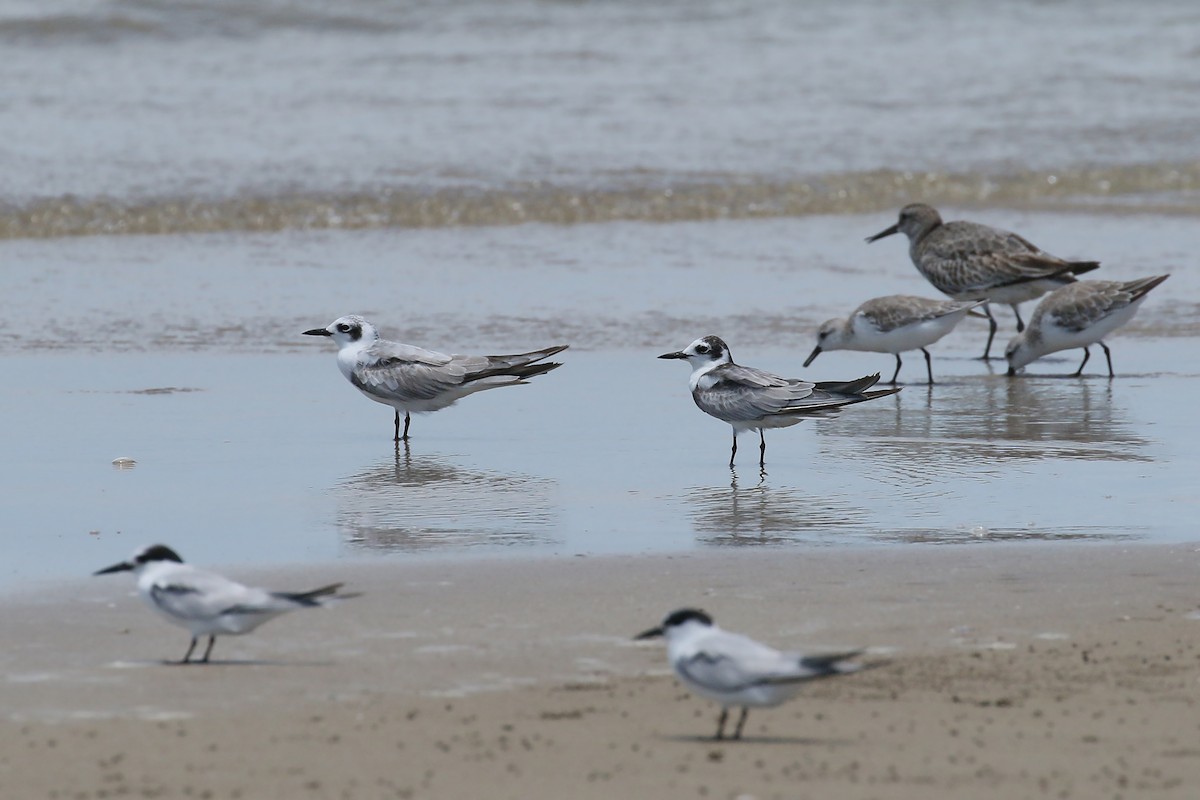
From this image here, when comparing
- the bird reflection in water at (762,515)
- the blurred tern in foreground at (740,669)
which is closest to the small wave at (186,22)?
the bird reflection in water at (762,515)

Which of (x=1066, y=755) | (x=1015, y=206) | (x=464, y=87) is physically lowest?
(x=1066, y=755)

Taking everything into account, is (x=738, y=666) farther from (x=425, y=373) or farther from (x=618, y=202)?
(x=618, y=202)

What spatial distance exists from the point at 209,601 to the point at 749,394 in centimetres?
410

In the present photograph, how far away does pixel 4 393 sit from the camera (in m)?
10.1

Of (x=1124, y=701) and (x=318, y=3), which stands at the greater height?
(x=318, y=3)

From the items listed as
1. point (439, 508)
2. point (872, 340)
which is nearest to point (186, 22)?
point (872, 340)

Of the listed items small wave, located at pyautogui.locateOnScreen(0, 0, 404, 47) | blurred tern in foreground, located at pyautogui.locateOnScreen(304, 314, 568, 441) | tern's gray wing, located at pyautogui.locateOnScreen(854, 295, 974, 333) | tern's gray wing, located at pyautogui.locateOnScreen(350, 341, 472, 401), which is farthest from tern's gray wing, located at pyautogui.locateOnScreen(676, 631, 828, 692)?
small wave, located at pyautogui.locateOnScreen(0, 0, 404, 47)

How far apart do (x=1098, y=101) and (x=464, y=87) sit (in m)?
8.24

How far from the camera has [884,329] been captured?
1112cm

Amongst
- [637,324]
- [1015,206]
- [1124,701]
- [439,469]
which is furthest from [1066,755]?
[1015,206]

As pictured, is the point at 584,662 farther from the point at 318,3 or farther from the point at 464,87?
the point at 318,3

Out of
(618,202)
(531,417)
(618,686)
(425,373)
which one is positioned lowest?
(618,686)

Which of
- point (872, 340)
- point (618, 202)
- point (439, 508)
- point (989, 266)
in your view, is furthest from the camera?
point (618, 202)

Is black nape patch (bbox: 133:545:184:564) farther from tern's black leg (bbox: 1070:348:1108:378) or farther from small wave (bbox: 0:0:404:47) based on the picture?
small wave (bbox: 0:0:404:47)
